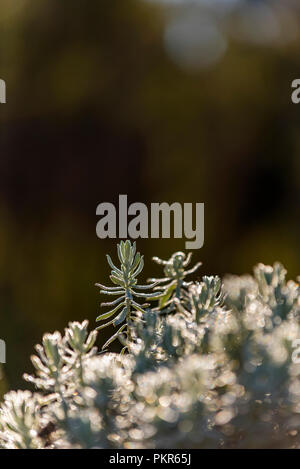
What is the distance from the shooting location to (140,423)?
0.23 m

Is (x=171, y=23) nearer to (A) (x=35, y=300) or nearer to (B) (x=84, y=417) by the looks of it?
(A) (x=35, y=300)

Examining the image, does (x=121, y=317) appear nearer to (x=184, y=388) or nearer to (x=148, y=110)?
(x=184, y=388)

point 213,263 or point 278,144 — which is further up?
point 278,144

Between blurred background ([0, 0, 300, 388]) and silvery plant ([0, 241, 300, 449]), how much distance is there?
1282 mm

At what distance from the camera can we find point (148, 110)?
1.64m

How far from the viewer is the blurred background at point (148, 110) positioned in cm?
161

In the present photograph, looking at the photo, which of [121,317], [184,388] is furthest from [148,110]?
[184,388]

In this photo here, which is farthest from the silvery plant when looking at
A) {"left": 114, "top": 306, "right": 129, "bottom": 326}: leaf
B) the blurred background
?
the blurred background

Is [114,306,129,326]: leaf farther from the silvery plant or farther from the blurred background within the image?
the blurred background

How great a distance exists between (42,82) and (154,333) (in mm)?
1480

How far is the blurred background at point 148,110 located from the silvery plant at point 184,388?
1282 millimetres

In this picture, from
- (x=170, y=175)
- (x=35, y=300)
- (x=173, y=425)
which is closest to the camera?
(x=173, y=425)

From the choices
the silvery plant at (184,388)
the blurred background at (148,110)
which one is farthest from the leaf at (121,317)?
the blurred background at (148,110)

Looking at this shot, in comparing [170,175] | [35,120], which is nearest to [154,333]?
[170,175]
